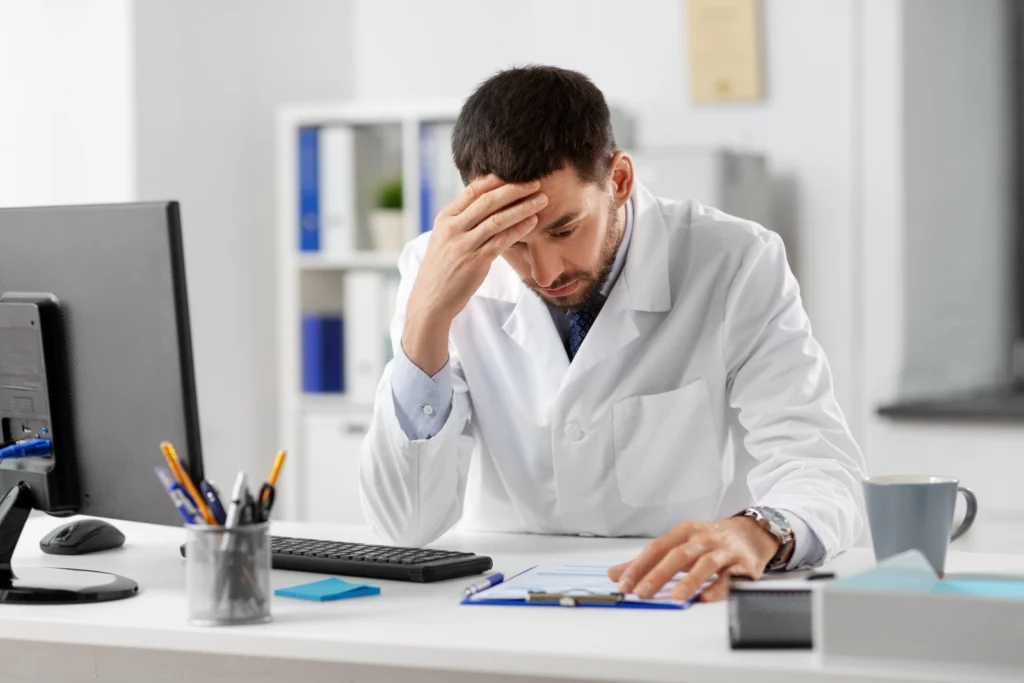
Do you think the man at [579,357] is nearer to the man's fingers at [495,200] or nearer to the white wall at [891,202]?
the man's fingers at [495,200]

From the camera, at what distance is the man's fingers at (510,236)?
1.64m

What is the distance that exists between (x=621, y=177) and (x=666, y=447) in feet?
1.23

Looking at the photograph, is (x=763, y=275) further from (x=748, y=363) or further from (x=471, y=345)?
(x=471, y=345)

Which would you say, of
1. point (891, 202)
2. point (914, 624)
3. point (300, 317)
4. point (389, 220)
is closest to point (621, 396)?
point (914, 624)

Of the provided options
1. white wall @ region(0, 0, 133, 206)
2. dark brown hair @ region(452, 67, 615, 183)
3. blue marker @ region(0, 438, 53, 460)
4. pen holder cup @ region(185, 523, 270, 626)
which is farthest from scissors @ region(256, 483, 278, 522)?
white wall @ region(0, 0, 133, 206)

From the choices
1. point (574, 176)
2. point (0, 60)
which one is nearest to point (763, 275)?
point (574, 176)

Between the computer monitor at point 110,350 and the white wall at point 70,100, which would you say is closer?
the computer monitor at point 110,350

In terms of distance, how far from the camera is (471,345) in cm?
190

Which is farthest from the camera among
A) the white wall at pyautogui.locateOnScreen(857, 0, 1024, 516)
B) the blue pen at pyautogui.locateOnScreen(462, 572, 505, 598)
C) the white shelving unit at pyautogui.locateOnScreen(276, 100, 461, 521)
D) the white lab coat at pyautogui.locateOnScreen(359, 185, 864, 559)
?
the white shelving unit at pyautogui.locateOnScreen(276, 100, 461, 521)

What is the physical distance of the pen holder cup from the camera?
117 cm

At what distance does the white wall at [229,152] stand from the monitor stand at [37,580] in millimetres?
2034

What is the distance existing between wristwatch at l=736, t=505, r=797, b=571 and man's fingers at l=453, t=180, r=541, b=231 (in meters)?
0.49

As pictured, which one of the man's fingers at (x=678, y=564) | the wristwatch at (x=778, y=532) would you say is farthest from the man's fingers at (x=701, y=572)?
the wristwatch at (x=778, y=532)

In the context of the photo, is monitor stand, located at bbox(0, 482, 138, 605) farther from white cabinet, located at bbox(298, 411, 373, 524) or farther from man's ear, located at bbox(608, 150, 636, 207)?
white cabinet, located at bbox(298, 411, 373, 524)
